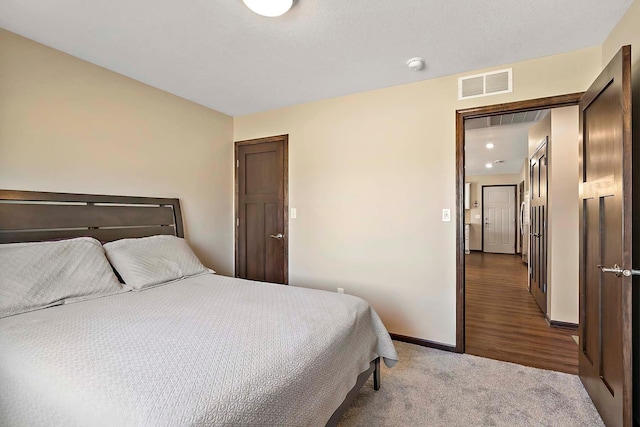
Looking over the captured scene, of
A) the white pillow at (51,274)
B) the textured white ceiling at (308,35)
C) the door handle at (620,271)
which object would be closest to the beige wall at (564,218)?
the textured white ceiling at (308,35)

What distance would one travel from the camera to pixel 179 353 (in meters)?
1.21

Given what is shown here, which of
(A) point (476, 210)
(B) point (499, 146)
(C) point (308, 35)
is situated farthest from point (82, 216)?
(A) point (476, 210)

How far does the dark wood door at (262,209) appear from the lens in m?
3.62

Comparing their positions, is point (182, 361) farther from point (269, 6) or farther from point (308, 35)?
point (308, 35)

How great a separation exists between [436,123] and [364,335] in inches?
78.0

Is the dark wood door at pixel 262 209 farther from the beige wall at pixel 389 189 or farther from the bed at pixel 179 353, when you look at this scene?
the bed at pixel 179 353

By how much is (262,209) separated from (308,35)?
7.02 ft

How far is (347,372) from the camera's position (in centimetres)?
162

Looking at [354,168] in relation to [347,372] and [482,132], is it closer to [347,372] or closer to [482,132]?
[347,372]

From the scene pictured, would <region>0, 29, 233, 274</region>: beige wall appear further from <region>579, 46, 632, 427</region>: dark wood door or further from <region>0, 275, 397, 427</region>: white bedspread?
<region>579, 46, 632, 427</region>: dark wood door

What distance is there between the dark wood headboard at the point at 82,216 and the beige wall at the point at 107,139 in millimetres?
88

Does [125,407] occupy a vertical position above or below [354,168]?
below

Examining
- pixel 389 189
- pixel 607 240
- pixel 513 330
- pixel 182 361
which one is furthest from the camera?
pixel 513 330

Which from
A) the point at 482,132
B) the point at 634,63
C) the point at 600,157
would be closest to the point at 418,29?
the point at 634,63
